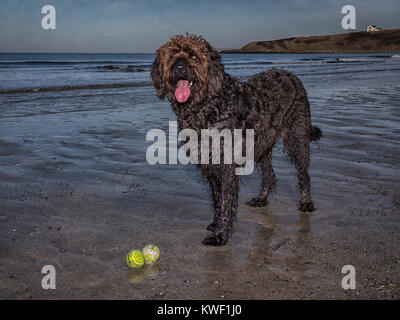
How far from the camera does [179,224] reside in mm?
4398

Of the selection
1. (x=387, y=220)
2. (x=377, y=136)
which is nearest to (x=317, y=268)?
(x=387, y=220)

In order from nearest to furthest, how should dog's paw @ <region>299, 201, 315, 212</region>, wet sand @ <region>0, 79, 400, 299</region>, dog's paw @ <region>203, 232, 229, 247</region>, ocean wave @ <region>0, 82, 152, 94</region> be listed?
wet sand @ <region>0, 79, 400, 299</region>
dog's paw @ <region>203, 232, 229, 247</region>
dog's paw @ <region>299, 201, 315, 212</region>
ocean wave @ <region>0, 82, 152, 94</region>

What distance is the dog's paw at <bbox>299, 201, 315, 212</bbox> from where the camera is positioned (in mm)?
4738

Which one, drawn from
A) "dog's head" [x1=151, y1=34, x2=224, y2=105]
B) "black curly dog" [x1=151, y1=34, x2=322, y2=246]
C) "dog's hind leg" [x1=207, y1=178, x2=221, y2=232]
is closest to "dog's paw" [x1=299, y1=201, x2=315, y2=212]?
"black curly dog" [x1=151, y1=34, x2=322, y2=246]

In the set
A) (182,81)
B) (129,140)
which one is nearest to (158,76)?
(182,81)

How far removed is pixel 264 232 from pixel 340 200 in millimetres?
1399

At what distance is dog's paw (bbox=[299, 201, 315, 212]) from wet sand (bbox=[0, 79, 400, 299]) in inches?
4.9

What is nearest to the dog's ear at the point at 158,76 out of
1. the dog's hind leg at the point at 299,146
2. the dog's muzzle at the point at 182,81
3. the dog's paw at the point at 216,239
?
the dog's muzzle at the point at 182,81

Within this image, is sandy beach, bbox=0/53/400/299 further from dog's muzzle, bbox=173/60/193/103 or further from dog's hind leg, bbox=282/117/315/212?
dog's muzzle, bbox=173/60/193/103

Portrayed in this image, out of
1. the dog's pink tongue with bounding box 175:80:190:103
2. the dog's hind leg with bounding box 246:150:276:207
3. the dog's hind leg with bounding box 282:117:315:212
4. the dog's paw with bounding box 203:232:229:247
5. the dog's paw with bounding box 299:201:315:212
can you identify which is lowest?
the dog's paw with bounding box 203:232:229:247

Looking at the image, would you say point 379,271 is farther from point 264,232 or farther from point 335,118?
point 335,118

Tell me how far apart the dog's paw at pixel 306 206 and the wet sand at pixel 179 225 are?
0.41 feet

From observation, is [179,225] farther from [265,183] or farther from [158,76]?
[158,76]

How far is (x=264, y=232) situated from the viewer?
423cm
